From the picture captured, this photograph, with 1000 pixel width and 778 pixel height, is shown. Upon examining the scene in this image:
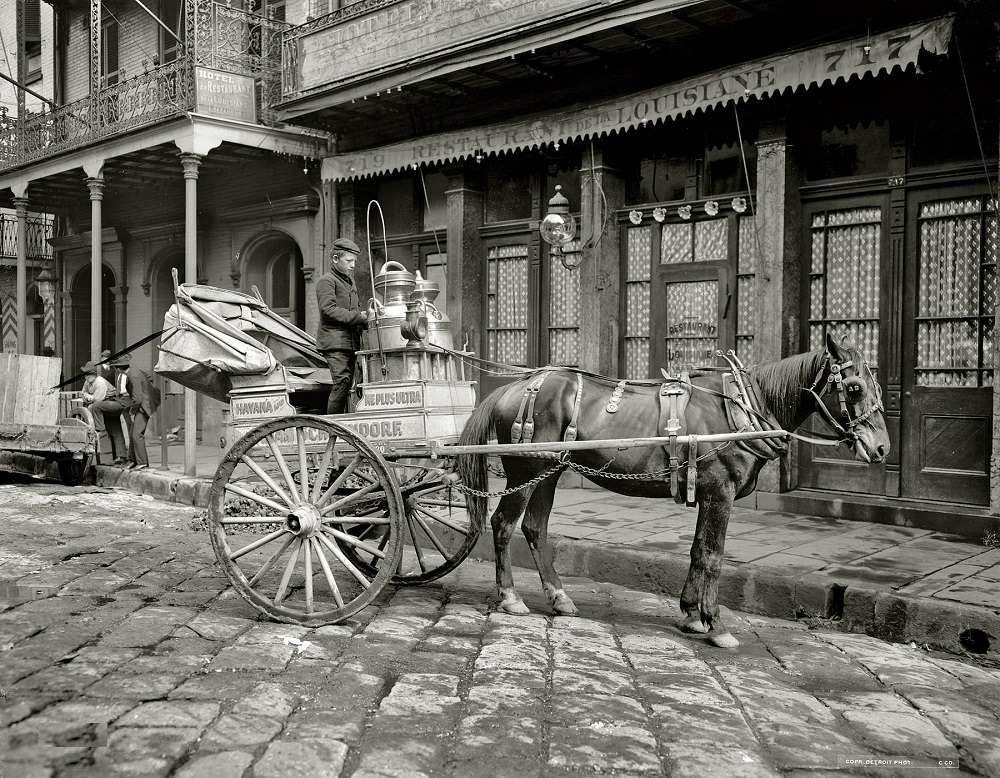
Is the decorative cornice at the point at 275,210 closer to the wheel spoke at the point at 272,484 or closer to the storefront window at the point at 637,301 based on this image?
the storefront window at the point at 637,301

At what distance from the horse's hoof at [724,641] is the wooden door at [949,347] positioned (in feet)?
14.0

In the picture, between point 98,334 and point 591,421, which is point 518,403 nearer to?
point 591,421

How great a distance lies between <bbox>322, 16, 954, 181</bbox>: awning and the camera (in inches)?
310

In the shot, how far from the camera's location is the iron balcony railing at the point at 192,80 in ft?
44.8

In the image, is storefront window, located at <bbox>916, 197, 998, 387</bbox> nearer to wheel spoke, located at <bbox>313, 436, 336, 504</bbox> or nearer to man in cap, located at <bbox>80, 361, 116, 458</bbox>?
wheel spoke, located at <bbox>313, 436, 336, 504</bbox>

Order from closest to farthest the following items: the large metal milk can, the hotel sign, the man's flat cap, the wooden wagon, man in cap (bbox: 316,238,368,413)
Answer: the large metal milk can → man in cap (bbox: 316,238,368,413) → the man's flat cap → the hotel sign → the wooden wagon

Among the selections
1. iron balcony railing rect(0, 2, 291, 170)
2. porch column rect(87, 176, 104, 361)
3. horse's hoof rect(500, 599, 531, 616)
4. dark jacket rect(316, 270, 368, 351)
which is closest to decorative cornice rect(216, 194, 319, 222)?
iron balcony railing rect(0, 2, 291, 170)

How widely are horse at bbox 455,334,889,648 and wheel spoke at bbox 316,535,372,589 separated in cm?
87

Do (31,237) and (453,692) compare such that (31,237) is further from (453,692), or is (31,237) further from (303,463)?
(453,692)

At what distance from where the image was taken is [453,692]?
425 cm

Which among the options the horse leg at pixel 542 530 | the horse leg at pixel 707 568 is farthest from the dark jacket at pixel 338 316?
the horse leg at pixel 707 568

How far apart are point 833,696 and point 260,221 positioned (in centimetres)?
1316

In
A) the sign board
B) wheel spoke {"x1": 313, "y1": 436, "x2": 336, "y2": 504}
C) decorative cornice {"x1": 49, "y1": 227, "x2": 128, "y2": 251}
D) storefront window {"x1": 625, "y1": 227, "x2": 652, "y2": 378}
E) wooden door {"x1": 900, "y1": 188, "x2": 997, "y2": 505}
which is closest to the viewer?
wheel spoke {"x1": 313, "y1": 436, "x2": 336, "y2": 504}

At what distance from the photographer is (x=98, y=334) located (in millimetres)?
14414
